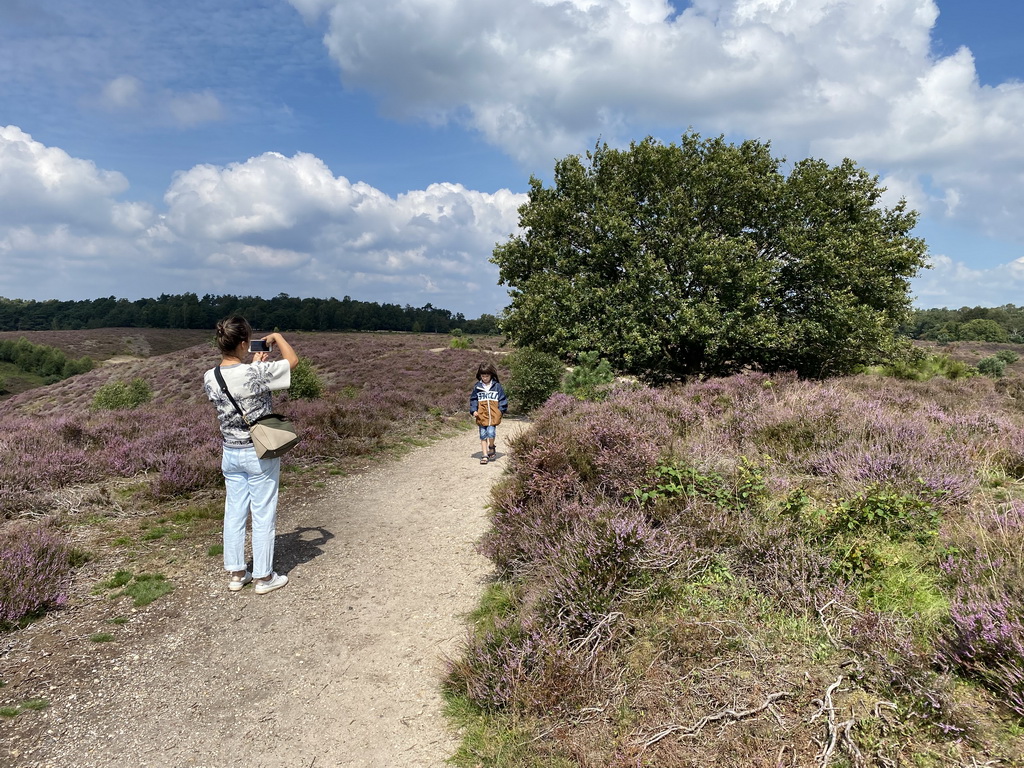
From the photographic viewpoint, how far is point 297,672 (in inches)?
161

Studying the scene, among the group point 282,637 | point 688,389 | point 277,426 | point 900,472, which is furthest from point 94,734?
point 688,389

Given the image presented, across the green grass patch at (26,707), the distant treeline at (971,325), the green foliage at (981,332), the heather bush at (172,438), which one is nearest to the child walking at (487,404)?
the heather bush at (172,438)

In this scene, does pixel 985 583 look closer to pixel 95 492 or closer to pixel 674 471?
pixel 674 471

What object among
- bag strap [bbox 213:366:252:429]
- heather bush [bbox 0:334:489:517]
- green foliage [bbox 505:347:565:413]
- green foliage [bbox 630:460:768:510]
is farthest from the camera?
green foliage [bbox 505:347:565:413]

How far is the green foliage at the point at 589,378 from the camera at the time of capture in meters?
12.8

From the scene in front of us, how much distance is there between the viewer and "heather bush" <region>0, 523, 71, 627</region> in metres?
4.47

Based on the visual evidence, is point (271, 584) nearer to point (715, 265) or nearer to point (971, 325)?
point (715, 265)

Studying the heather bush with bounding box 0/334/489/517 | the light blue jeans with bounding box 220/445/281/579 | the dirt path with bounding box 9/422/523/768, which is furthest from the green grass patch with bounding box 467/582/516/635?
the heather bush with bounding box 0/334/489/517

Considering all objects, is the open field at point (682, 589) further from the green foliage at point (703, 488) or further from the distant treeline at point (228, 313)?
the distant treeline at point (228, 313)

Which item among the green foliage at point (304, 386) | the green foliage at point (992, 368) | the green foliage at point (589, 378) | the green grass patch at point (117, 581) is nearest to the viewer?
the green grass patch at point (117, 581)

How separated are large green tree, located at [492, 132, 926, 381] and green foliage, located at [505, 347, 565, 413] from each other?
1.81ft

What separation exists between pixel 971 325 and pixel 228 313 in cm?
13386

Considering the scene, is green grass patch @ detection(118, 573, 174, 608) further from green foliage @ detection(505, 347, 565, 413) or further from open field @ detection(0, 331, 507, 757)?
green foliage @ detection(505, 347, 565, 413)

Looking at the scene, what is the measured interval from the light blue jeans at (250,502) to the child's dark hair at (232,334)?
1047mm
